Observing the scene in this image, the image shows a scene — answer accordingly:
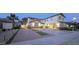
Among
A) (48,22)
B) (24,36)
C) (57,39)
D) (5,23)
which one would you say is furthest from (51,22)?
(5,23)

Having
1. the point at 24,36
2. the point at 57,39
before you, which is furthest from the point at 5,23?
the point at 57,39

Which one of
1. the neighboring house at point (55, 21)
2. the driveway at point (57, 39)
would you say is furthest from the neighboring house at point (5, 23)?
the neighboring house at point (55, 21)

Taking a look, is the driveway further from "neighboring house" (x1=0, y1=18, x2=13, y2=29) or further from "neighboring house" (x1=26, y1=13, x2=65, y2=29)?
"neighboring house" (x1=0, y1=18, x2=13, y2=29)

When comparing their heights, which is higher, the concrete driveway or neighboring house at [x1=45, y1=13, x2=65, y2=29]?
neighboring house at [x1=45, y1=13, x2=65, y2=29]

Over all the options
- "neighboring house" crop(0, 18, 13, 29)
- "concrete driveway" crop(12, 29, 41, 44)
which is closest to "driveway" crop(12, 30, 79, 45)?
"concrete driveway" crop(12, 29, 41, 44)

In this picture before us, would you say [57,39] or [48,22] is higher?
[48,22]

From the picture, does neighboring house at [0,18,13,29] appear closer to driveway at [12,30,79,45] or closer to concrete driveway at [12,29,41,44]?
concrete driveway at [12,29,41,44]

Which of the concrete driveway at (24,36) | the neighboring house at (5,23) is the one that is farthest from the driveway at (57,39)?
the neighboring house at (5,23)

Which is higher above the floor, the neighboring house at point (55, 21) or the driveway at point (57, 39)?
the neighboring house at point (55, 21)

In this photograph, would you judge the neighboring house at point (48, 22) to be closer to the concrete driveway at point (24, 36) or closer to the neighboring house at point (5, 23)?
the concrete driveway at point (24, 36)

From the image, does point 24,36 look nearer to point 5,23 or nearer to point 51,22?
point 5,23

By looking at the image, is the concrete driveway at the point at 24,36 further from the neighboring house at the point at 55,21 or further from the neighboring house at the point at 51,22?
the neighboring house at the point at 55,21

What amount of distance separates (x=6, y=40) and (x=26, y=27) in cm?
33
